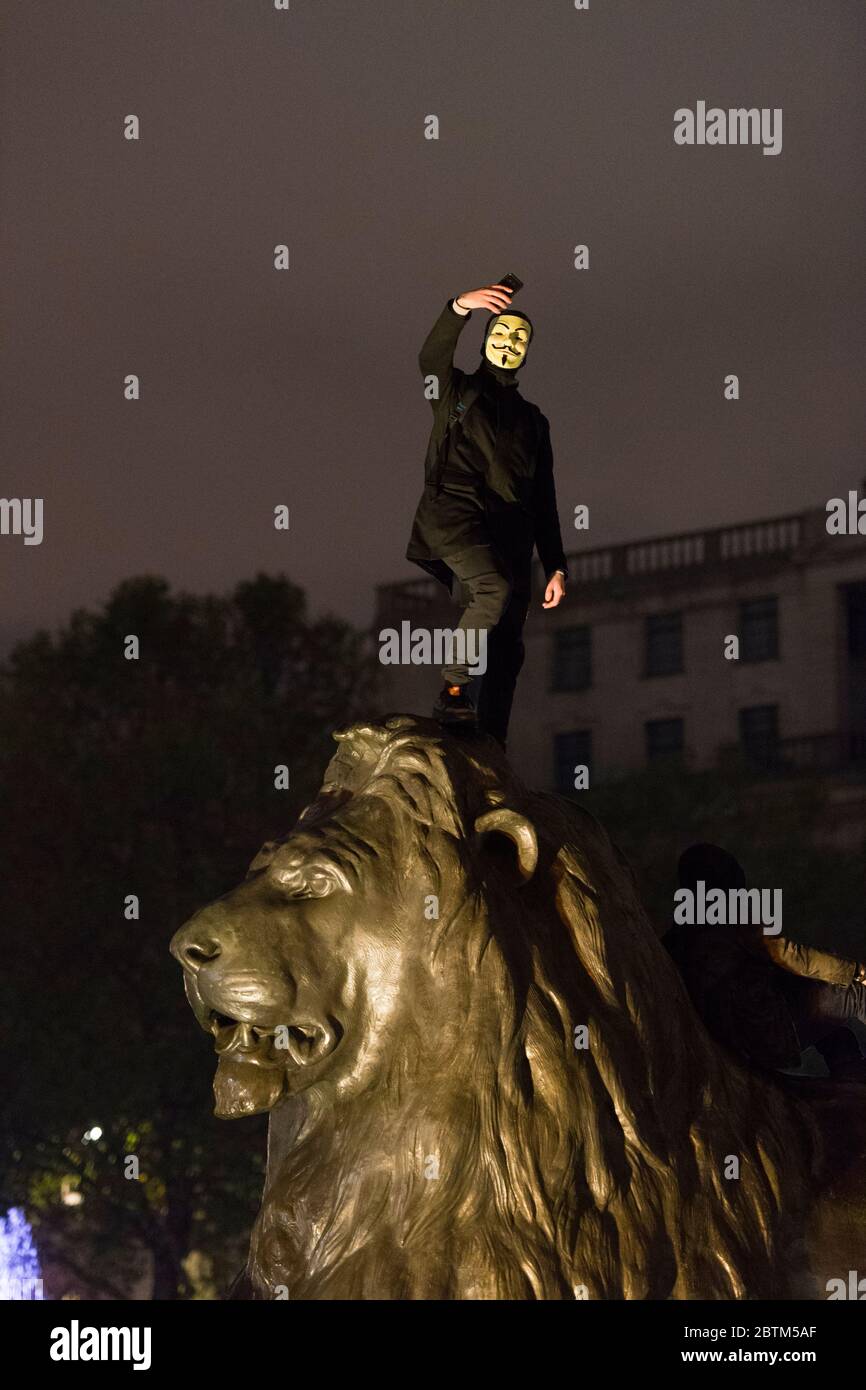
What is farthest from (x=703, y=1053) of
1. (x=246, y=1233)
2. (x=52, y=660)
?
(x=52, y=660)

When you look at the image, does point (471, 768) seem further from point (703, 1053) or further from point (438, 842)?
point (703, 1053)

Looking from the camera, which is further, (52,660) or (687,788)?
(687,788)

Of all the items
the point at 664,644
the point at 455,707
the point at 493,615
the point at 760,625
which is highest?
the point at 760,625

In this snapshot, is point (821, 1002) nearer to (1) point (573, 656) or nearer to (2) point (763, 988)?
(2) point (763, 988)

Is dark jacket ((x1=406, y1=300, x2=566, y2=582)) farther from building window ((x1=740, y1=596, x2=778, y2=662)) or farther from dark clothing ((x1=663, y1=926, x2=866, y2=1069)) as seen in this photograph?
building window ((x1=740, y1=596, x2=778, y2=662))

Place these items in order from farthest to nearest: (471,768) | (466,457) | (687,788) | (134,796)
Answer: (687,788) < (134,796) < (466,457) < (471,768)

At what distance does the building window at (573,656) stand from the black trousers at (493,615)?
42375 mm

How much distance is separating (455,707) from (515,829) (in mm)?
543

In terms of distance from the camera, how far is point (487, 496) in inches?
272

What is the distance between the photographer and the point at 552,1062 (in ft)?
19.9

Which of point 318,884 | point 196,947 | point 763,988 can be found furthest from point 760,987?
point 196,947

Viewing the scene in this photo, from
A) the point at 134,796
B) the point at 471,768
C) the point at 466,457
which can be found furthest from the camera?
the point at 134,796

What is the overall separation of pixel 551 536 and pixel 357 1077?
1.98 m

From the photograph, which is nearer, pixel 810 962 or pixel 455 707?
pixel 455 707
